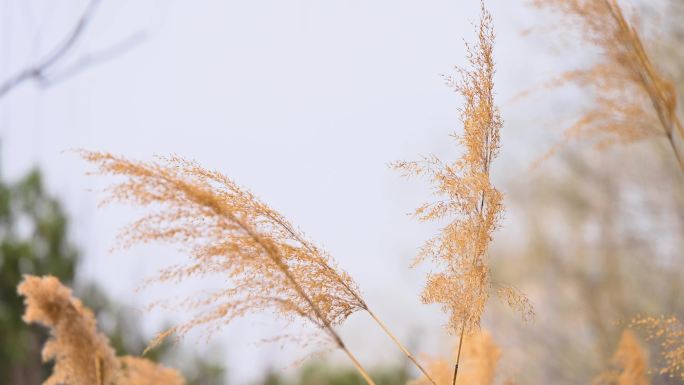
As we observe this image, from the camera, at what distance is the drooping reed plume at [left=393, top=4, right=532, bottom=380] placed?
3.41 ft

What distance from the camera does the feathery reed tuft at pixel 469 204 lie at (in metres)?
1.04

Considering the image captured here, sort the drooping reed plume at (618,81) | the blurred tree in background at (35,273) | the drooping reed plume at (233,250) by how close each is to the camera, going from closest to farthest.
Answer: the drooping reed plume at (233,250) → the drooping reed plume at (618,81) → the blurred tree in background at (35,273)

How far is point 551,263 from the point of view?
9000 mm

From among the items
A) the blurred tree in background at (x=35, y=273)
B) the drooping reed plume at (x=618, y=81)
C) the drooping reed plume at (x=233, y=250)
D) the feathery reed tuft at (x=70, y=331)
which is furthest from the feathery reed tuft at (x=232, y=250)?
the blurred tree in background at (x=35, y=273)

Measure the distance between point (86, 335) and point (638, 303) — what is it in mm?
7546

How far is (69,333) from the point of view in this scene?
3.91 feet

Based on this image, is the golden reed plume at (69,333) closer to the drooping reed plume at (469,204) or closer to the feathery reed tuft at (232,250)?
the feathery reed tuft at (232,250)

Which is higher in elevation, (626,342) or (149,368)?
(149,368)

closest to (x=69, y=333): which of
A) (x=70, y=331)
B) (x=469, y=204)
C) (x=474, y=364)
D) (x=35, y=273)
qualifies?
(x=70, y=331)

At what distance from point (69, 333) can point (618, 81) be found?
1.03 metres

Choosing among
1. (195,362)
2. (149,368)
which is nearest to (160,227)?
(149,368)

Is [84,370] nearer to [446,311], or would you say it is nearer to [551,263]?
[446,311]

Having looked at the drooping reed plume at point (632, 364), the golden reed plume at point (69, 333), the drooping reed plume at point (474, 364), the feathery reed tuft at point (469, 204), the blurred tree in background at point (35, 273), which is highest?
the blurred tree in background at point (35, 273)

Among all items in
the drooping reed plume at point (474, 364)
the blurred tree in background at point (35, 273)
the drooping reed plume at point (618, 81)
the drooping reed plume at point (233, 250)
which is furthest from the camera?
the blurred tree in background at point (35, 273)
